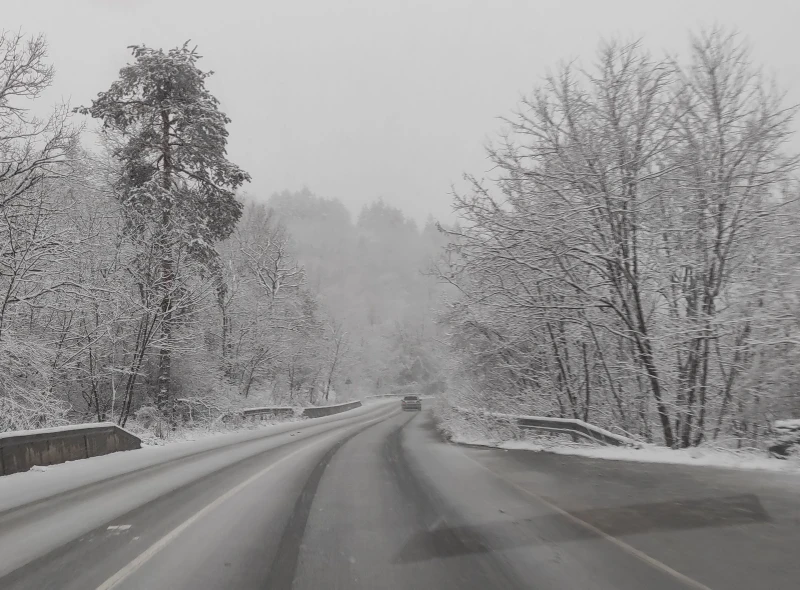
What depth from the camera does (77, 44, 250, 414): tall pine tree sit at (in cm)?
1956

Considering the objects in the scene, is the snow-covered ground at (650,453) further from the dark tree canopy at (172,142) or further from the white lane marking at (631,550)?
the dark tree canopy at (172,142)

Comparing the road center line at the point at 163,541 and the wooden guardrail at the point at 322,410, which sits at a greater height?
the road center line at the point at 163,541

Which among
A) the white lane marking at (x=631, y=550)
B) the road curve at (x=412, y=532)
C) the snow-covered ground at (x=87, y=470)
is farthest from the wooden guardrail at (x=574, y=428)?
the snow-covered ground at (x=87, y=470)

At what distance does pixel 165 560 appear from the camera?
192 inches

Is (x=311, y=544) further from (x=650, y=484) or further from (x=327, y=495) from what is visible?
(x=650, y=484)

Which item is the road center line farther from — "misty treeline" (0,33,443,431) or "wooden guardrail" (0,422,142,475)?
"misty treeline" (0,33,443,431)

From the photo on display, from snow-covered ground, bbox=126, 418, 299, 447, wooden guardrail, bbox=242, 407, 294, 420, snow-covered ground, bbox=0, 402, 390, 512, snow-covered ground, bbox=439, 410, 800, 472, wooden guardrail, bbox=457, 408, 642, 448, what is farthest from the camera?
wooden guardrail, bbox=242, 407, 294, 420

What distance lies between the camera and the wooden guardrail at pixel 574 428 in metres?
11.6

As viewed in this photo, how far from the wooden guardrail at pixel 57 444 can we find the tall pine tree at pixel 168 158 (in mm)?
5491

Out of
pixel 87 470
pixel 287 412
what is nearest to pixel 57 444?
pixel 87 470

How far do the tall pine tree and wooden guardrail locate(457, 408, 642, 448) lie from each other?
12.3m

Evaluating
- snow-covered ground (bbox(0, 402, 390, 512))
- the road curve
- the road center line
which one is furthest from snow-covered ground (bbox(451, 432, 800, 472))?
snow-covered ground (bbox(0, 402, 390, 512))

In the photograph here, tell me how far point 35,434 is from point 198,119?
45.5ft

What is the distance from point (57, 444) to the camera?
11477 millimetres
